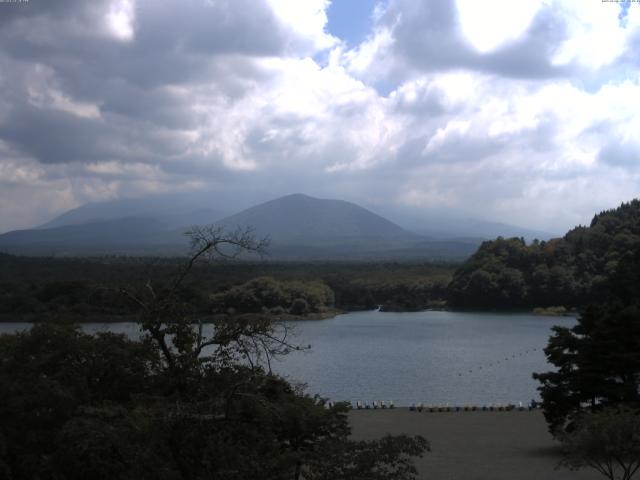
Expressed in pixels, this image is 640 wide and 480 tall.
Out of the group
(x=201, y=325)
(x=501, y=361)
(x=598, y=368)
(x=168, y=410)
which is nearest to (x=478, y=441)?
(x=598, y=368)

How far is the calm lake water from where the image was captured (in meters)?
24.9

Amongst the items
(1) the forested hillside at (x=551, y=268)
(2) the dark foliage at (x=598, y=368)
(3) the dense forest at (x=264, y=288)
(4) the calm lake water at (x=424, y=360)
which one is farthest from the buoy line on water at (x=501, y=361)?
(1) the forested hillside at (x=551, y=268)

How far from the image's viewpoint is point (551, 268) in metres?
60.4

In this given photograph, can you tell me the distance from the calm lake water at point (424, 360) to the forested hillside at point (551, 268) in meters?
6.61

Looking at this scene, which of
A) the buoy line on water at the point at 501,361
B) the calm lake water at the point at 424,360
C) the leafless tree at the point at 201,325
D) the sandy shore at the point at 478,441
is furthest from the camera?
the buoy line on water at the point at 501,361

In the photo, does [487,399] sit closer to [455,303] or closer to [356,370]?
[356,370]

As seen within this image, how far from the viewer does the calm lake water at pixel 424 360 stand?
24.9 meters

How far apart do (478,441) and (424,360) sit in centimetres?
1669

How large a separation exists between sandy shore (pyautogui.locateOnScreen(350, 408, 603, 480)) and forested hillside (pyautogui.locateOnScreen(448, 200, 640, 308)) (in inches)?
1533

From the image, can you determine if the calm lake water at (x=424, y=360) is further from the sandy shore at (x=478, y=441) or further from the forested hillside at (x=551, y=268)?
the forested hillside at (x=551, y=268)

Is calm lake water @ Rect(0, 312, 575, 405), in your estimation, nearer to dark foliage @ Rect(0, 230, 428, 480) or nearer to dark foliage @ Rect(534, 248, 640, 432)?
dark foliage @ Rect(0, 230, 428, 480)

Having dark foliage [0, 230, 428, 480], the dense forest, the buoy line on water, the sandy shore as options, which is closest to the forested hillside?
the dense forest

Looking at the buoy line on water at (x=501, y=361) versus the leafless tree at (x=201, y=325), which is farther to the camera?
the buoy line on water at (x=501, y=361)

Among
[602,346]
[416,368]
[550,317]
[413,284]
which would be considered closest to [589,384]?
[602,346]
